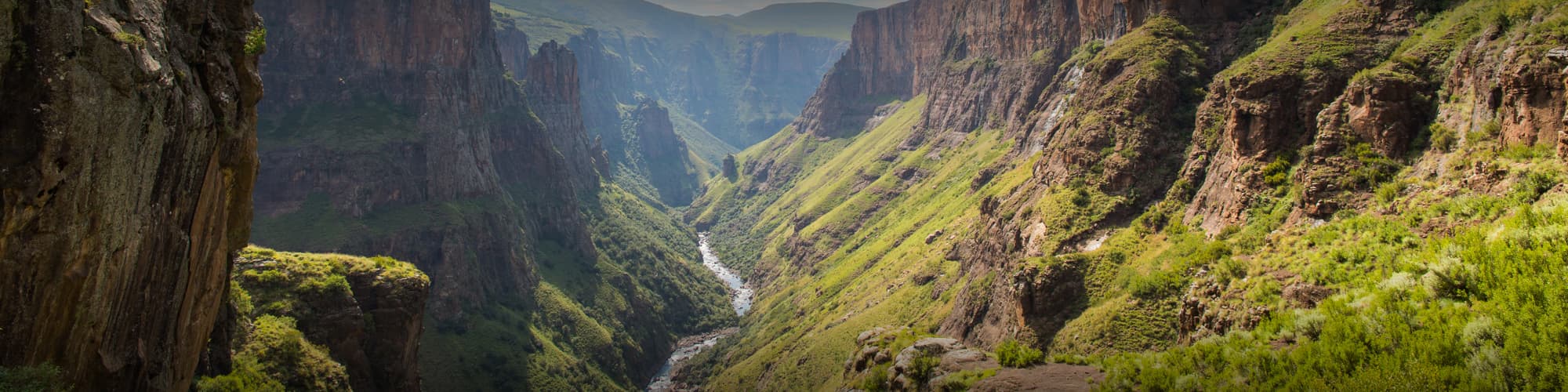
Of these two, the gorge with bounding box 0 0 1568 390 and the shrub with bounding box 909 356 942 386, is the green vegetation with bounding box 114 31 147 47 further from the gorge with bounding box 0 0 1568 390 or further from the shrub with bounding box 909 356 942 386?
Result: the shrub with bounding box 909 356 942 386

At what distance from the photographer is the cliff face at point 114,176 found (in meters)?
19.8

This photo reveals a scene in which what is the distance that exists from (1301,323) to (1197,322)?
8694mm

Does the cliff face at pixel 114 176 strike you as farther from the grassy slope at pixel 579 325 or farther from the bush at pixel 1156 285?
the grassy slope at pixel 579 325

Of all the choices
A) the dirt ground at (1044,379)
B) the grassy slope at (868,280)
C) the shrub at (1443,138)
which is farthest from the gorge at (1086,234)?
the grassy slope at (868,280)

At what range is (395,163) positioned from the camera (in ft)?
411

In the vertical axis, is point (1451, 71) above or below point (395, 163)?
above

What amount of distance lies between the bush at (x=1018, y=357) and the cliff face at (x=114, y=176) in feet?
120

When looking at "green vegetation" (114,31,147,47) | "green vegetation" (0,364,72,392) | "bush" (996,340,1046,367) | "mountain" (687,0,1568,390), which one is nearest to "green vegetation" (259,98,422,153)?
"mountain" (687,0,1568,390)

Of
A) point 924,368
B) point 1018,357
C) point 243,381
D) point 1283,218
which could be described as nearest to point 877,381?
point 924,368

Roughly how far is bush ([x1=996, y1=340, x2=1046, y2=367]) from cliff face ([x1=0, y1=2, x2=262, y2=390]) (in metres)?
36.7

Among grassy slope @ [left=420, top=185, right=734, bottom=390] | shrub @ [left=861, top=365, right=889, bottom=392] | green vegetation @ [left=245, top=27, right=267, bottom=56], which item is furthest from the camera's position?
grassy slope @ [left=420, top=185, right=734, bottom=390]

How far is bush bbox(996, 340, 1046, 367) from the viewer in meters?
37.7

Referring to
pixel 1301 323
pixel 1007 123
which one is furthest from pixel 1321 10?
pixel 1007 123

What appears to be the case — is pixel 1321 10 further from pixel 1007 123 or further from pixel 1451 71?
pixel 1007 123
